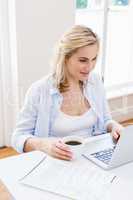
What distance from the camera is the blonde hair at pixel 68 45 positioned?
1.45m

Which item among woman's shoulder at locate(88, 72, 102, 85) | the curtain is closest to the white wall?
the curtain

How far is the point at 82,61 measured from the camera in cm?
150

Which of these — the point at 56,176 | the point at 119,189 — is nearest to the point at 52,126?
the point at 56,176

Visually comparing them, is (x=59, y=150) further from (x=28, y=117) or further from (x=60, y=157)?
(x=28, y=117)

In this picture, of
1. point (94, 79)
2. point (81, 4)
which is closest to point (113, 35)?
point (81, 4)

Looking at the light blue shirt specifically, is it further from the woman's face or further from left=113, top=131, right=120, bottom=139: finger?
left=113, top=131, right=120, bottom=139: finger

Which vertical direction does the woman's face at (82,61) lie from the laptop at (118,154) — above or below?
above

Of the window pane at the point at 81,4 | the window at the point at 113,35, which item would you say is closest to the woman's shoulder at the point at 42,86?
the window at the point at 113,35

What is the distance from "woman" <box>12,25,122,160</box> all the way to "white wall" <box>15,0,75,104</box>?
3.29 feet

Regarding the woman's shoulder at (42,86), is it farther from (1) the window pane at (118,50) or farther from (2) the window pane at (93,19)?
(1) the window pane at (118,50)

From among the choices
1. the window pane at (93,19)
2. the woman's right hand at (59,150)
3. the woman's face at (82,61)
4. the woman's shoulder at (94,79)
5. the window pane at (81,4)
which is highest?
the window pane at (81,4)

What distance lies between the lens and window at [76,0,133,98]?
313 cm

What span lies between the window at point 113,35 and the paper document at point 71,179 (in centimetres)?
199

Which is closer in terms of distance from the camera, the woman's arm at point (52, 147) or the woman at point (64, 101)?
the woman's arm at point (52, 147)
